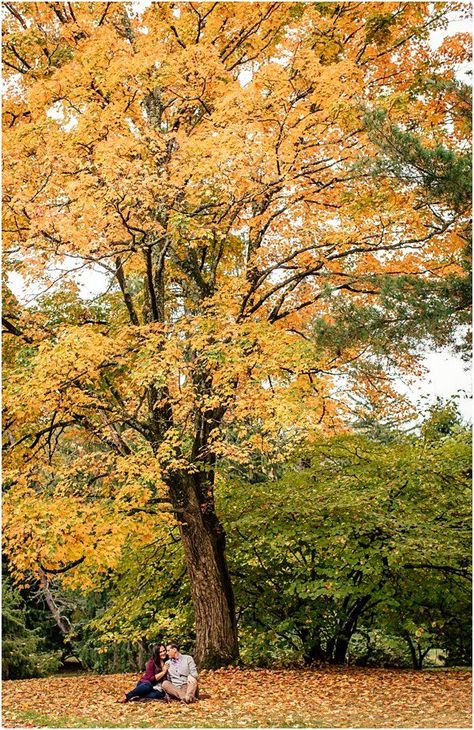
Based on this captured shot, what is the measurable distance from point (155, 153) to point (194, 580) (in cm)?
594

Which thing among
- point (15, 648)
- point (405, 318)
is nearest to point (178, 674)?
point (405, 318)

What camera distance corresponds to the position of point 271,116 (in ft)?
30.7

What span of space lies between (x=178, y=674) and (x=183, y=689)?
170mm

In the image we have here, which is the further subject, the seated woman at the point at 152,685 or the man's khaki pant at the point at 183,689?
the seated woman at the point at 152,685

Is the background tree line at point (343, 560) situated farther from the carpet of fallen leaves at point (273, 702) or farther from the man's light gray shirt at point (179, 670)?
the man's light gray shirt at point (179, 670)

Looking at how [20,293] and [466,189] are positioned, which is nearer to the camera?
[466,189]

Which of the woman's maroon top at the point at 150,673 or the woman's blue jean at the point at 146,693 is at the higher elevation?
the woman's maroon top at the point at 150,673

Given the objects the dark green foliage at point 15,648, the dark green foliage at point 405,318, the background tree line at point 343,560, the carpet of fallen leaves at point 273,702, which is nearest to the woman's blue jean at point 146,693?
the carpet of fallen leaves at point 273,702

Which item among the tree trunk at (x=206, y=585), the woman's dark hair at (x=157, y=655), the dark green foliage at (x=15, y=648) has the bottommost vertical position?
the dark green foliage at (x=15, y=648)

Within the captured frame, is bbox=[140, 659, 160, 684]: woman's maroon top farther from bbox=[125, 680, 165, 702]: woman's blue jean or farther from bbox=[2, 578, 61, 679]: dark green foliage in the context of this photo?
bbox=[2, 578, 61, 679]: dark green foliage

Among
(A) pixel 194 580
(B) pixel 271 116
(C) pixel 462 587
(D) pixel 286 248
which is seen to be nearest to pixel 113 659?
(A) pixel 194 580

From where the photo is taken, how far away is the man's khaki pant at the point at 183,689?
26.2 feet

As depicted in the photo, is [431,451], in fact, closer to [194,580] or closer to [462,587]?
[462,587]

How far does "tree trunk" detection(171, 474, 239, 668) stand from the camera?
33.1 ft
